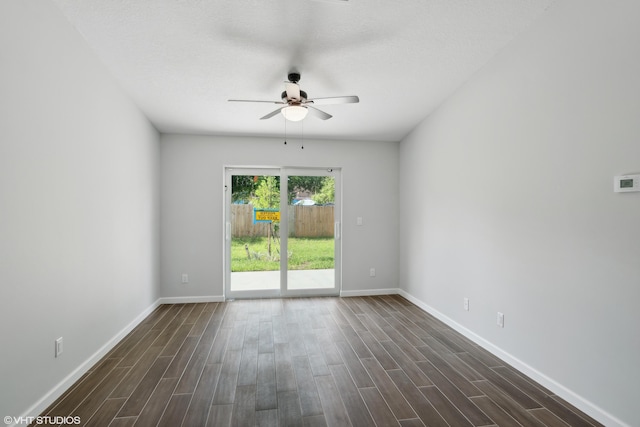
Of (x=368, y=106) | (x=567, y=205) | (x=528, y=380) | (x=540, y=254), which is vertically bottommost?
(x=528, y=380)

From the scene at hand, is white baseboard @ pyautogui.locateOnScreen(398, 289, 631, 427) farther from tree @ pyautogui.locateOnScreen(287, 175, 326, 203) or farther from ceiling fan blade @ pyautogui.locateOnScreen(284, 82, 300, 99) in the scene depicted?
ceiling fan blade @ pyautogui.locateOnScreen(284, 82, 300, 99)

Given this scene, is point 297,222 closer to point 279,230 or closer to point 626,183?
point 279,230

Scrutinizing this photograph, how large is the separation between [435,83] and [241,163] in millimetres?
2886

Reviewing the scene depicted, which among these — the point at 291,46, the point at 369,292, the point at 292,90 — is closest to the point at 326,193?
the point at 369,292

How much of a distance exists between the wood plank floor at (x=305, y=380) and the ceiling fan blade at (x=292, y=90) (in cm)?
234

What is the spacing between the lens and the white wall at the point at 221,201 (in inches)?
185

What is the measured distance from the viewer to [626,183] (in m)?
1.84

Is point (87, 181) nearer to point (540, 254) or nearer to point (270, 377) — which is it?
point (270, 377)

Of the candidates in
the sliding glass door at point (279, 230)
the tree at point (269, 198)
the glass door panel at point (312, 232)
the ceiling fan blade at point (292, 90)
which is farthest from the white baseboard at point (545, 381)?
the ceiling fan blade at point (292, 90)

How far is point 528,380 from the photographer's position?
8.11 ft

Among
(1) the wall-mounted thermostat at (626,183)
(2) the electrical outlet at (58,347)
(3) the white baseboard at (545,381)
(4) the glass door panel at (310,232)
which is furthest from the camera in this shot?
(4) the glass door panel at (310,232)

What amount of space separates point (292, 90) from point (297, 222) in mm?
2544

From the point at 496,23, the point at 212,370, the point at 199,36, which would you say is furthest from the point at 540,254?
the point at 199,36

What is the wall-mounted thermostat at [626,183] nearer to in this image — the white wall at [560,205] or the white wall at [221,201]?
the white wall at [560,205]
